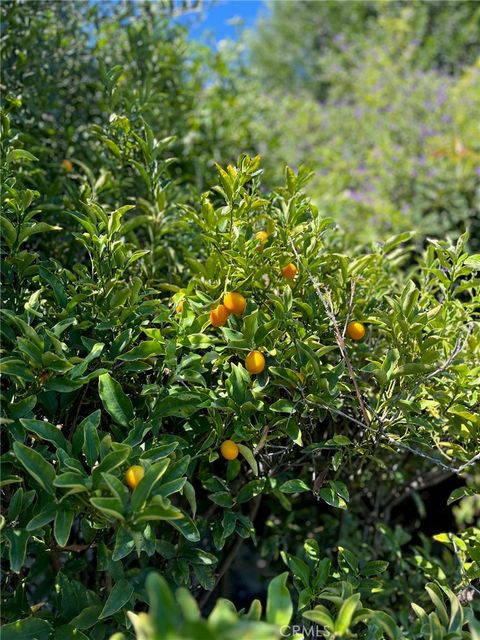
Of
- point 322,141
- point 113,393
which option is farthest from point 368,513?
point 322,141

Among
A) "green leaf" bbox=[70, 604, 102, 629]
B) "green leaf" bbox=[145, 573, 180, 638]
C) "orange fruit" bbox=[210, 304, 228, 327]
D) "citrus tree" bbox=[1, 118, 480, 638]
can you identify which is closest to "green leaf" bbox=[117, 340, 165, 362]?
"citrus tree" bbox=[1, 118, 480, 638]

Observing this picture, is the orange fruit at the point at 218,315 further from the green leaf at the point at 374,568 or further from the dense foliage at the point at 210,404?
the green leaf at the point at 374,568

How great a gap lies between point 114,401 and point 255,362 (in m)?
0.26

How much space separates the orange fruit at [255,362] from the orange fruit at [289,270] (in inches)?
8.3

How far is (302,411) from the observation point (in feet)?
3.81

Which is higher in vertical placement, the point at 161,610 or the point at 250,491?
the point at 161,610

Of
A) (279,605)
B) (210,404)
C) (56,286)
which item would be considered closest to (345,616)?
(279,605)

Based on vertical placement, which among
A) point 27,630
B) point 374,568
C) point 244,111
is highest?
point 244,111

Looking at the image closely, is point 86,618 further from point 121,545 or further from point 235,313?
point 235,313

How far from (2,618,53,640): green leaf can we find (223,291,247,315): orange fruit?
2.01 feet

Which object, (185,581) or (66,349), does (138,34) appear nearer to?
(66,349)

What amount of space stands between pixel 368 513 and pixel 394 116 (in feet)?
15.4

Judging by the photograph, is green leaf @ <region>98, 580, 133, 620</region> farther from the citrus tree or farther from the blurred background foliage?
the blurred background foliage

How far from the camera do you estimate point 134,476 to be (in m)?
0.89
